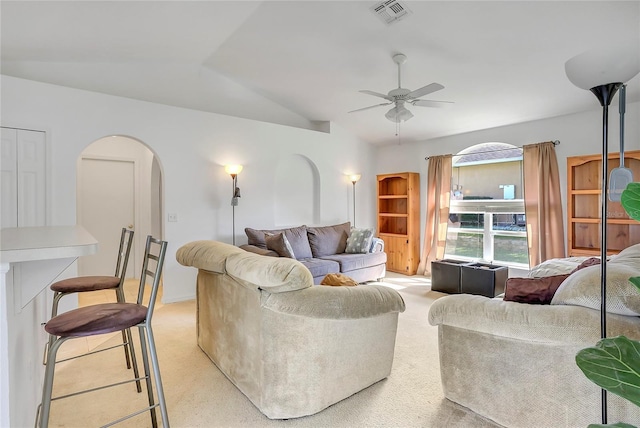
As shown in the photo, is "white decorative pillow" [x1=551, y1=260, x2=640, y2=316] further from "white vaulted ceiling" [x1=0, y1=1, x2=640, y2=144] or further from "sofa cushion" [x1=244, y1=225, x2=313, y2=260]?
"sofa cushion" [x1=244, y1=225, x2=313, y2=260]

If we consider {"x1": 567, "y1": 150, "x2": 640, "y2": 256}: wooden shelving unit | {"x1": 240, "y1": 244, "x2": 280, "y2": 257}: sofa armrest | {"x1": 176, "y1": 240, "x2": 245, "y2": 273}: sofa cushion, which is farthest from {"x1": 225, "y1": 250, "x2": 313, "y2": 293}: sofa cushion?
{"x1": 567, "y1": 150, "x2": 640, "y2": 256}: wooden shelving unit

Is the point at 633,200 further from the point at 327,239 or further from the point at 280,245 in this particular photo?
the point at 327,239

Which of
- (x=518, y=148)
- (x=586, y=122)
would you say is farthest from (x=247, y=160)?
(x=586, y=122)

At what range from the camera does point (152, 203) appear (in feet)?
17.8

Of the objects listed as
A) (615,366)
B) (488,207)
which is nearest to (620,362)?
(615,366)

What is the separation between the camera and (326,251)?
202 inches

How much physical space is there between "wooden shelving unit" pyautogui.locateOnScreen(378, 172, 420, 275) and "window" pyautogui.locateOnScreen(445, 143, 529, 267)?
1.94ft

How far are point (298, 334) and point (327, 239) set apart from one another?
343 cm

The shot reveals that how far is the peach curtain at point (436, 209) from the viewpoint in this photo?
5.54 meters

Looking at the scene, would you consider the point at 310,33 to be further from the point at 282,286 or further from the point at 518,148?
the point at 518,148

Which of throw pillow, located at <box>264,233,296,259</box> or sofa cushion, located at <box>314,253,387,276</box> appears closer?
throw pillow, located at <box>264,233,296,259</box>

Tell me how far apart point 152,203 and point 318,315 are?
182 inches

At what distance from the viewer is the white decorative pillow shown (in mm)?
1418

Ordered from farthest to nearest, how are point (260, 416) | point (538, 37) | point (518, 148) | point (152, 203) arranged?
point (152, 203) → point (518, 148) → point (538, 37) → point (260, 416)
